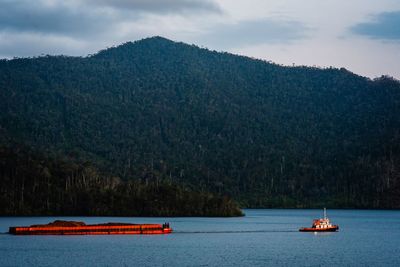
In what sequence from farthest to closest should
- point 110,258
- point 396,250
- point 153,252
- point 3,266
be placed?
point 396,250 < point 153,252 < point 110,258 < point 3,266

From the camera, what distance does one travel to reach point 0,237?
190375 mm

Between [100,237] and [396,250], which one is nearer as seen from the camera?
A: [396,250]

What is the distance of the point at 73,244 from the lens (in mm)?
177250

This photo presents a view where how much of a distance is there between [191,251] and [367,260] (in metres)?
34.2

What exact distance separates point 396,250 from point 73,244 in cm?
6616

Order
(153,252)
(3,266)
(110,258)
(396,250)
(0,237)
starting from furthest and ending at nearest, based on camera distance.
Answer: (0,237) < (396,250) < (153,252) < (110,258) < (3,266)

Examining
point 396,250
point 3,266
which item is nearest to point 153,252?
point 3,266

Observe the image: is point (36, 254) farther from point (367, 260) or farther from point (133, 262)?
point (367, 260)

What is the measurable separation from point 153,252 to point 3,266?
35033 millimetres

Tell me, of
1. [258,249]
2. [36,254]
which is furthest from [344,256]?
[36,254]

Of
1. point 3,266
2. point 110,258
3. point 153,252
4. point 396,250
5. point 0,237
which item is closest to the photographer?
point 3,266

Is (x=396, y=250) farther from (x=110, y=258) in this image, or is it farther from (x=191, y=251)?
(x=110, y=258)

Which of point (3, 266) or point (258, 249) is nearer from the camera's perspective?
point (3, 266)

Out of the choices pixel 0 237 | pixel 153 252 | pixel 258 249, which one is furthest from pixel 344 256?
pixel 0 237
